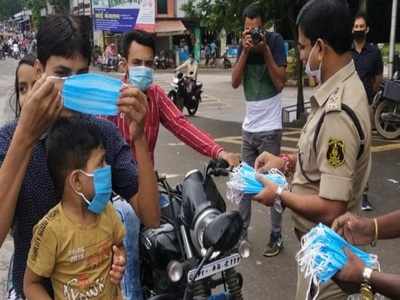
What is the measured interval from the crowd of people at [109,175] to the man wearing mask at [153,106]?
50 cm

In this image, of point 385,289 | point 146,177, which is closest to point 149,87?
point 146,177

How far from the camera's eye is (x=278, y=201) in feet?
7.23

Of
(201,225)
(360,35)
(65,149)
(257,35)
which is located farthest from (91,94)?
(360,35)

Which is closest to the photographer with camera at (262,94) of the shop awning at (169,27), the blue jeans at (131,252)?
the blue jeans at (131,252)

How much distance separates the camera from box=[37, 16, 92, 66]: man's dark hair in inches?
75.8

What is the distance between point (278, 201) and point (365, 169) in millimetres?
369

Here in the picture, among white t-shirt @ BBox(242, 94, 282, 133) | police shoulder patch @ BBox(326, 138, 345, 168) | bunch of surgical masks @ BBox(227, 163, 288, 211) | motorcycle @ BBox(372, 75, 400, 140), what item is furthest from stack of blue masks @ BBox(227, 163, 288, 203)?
motorcycle @ BBox(372, 75, 400, 140)

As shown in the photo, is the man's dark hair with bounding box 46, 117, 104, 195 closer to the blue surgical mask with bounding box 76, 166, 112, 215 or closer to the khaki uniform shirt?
the blue surgical mask with bounding box 76, 166, 112, 215

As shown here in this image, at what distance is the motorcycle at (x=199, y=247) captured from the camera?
69.1 inches

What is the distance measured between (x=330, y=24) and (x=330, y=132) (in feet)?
1.37

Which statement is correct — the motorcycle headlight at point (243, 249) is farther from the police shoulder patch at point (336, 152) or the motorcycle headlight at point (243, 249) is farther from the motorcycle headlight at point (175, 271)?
the police shoulder patch at point (336, 152)

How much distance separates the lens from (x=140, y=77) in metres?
2.86

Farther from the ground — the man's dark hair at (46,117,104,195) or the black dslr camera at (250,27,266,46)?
the black dslr camera at (250,27,266,46)

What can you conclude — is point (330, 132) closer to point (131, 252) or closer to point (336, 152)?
point (336, 152)
